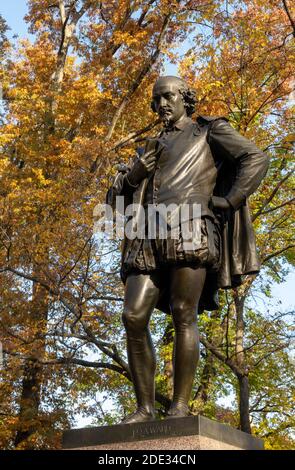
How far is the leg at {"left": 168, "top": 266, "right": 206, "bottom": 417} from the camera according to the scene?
436 centimetres

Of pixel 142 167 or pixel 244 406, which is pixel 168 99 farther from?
pixel 244 406

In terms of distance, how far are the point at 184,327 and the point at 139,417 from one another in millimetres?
637

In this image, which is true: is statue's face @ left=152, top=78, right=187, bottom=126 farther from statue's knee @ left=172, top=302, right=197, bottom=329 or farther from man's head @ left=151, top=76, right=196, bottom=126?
statue's knee @ left=172, top=302, right=197, bottom=329

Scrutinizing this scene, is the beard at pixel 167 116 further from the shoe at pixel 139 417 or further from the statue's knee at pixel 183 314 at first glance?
the shoe at pixel 139 417

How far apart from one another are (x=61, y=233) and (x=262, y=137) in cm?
474

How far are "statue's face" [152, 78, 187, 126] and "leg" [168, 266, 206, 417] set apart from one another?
3.92 ft

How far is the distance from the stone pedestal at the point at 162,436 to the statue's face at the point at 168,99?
221cm

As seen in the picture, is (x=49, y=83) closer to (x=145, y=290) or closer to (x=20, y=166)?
(x=20, y=166)

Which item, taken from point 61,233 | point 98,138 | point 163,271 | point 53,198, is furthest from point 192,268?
point 98,138

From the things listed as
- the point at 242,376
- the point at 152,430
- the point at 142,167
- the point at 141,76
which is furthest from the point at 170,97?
the point at 141,76

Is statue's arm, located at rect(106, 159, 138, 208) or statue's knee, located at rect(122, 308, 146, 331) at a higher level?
statue's arm, located at rect(106, 159, 138, 208)

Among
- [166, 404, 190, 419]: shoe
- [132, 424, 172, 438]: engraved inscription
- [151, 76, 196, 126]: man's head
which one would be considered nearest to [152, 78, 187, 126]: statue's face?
[151, 76, 196, 126]: man's head

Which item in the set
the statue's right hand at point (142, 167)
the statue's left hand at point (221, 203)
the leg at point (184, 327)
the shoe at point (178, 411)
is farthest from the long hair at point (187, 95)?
the shoe at point (178, 411)

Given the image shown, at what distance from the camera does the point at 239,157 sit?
4.79m
